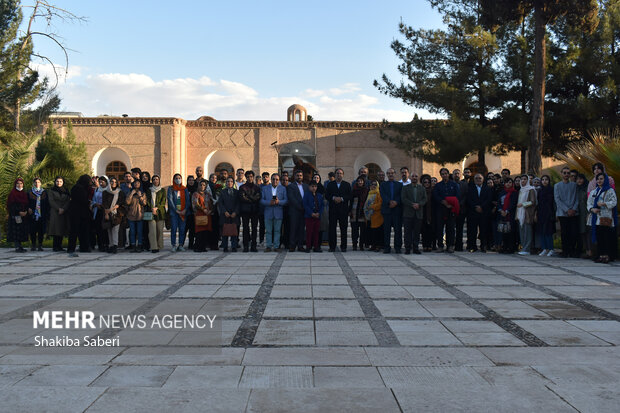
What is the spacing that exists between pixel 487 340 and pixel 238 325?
6.75ft

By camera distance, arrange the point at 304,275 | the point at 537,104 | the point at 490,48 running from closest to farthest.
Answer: the point at 304,275 < the point at 537,104 < the point at 490,48

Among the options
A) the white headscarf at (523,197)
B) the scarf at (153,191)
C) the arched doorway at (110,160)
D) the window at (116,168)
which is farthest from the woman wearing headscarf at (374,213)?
the window at (116,168)

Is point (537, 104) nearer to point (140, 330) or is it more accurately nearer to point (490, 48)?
point (490, 48)

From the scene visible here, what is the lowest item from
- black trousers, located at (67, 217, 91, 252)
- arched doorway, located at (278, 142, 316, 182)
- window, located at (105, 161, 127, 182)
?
black trousers, located at (67, 217, 91, 252)

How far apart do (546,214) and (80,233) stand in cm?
916

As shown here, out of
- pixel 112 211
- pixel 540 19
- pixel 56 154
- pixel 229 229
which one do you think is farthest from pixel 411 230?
pixel 56 154

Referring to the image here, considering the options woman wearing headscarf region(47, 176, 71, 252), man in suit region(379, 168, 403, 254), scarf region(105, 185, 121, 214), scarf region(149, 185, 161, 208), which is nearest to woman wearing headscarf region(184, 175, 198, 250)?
scarf region(149, 185, 161, 208)

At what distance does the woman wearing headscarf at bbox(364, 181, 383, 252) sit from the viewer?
1108 cm

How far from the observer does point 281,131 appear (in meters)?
28.1

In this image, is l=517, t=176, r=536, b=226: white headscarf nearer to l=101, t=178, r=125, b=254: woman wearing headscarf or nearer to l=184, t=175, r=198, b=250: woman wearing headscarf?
l=184, t=175, r=198, b=250: woman wearing headscarf

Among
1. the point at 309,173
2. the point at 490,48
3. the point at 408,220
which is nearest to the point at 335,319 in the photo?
the point at 408,220

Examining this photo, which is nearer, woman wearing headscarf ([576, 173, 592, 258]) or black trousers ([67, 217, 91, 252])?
woman wearing headscarf ([576, 173, 592, 258])

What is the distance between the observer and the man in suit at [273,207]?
1105cm

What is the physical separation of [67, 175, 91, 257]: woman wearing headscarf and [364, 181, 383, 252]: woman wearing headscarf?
564cm
